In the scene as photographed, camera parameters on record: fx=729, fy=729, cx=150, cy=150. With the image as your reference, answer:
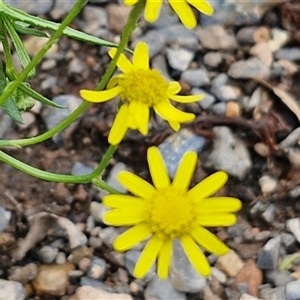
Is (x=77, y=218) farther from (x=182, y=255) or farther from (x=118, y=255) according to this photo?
(x=182, y=255)

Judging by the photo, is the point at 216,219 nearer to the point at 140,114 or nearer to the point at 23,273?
the point at 140,114

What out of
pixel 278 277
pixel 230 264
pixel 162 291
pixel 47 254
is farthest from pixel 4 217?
pixel 278 277

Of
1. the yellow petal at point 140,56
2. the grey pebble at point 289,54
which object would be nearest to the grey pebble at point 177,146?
the grey pebble at point 289,54

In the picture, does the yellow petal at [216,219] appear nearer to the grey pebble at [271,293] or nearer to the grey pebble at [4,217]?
the grey pebble at [271,293]

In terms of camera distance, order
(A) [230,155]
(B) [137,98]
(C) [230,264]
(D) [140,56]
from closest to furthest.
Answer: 1. (B) [137,98]
2. (D) [140,56]
3. (C) [230,264]
4. (A) [230,155]

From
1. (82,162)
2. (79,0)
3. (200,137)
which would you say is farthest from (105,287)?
(79,0)
